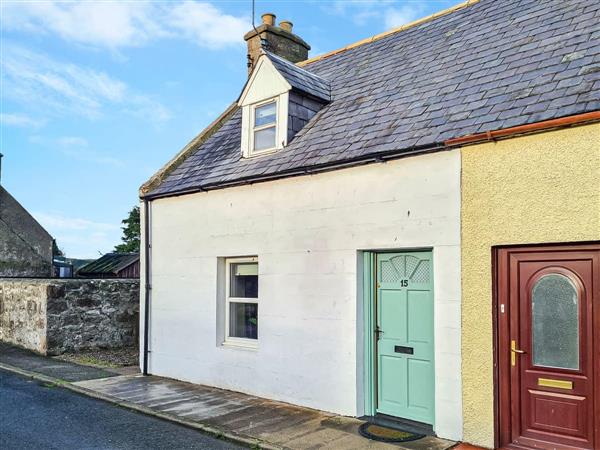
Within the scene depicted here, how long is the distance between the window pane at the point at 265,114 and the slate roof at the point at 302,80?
0.61m

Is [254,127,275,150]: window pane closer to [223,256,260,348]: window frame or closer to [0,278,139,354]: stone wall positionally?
[223,256,260,348]: window frame

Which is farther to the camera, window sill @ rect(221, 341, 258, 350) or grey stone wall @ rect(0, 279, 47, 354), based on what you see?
grey stone wall @ rect(0, 279, 47, 354)

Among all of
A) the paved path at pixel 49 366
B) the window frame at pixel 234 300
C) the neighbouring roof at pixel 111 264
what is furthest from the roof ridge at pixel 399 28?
the neighbouring roof at pixel 111 264

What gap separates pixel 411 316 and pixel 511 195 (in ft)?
7.04

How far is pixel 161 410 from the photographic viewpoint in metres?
8.12

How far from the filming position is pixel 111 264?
2514 centimetres

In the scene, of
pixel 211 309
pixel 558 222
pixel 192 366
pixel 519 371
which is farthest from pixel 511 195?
pixel 192 366

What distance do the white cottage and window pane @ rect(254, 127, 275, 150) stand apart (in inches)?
1.7

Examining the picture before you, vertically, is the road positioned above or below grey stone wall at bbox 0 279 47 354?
below

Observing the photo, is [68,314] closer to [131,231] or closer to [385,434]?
[385,434]

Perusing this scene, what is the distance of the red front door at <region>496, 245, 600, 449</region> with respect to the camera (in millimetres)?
5625

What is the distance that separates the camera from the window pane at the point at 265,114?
1002 centimetres

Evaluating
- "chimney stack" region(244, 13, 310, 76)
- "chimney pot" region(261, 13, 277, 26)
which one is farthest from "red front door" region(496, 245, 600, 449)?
"chimney pot" region(261, 13, 277, 26)

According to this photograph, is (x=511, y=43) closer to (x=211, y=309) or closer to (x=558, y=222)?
(x=558, y=222)
